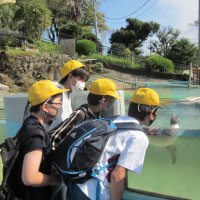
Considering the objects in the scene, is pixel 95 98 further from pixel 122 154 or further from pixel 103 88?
pixel 122 154

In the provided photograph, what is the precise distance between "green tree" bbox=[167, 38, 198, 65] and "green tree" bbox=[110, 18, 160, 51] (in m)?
8.64

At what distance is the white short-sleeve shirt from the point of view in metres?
2.00

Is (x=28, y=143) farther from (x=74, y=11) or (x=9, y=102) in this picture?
(x=74, y=11)

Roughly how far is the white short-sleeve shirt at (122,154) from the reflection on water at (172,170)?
63cm

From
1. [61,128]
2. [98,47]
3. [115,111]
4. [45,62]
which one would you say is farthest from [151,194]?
[98,47]

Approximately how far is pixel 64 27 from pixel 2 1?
92.5ft

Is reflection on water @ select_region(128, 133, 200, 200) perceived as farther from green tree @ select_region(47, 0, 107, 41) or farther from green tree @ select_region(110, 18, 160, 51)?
green tree @ select_region(110, 18, 160, 51)

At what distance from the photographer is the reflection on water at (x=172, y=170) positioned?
8.91ft

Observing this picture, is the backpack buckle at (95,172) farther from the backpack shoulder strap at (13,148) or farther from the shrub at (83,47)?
the shrub at (83,47)

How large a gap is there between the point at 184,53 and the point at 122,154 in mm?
35361

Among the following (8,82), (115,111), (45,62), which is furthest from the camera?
(45,62)

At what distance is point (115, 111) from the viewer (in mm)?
3668

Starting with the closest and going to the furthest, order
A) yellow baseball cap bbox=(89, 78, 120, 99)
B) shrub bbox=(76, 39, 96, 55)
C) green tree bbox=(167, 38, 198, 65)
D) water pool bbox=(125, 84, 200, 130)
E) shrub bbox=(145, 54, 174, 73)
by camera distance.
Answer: yellow baseball cap bbox=(89, 78, 120, 99)
water pool bbox=(125, 84, 200, 130)
shrub bbox=(76, 39, 96, 55)
shrub bbox=(145, 54, 174, 73)
green tree bbox=(167, 38, 198, 65)

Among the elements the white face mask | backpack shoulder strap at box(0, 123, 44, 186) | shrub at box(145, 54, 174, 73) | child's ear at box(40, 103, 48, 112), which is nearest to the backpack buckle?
backpack shoulder strap at box(0, 123, 44, 186)
